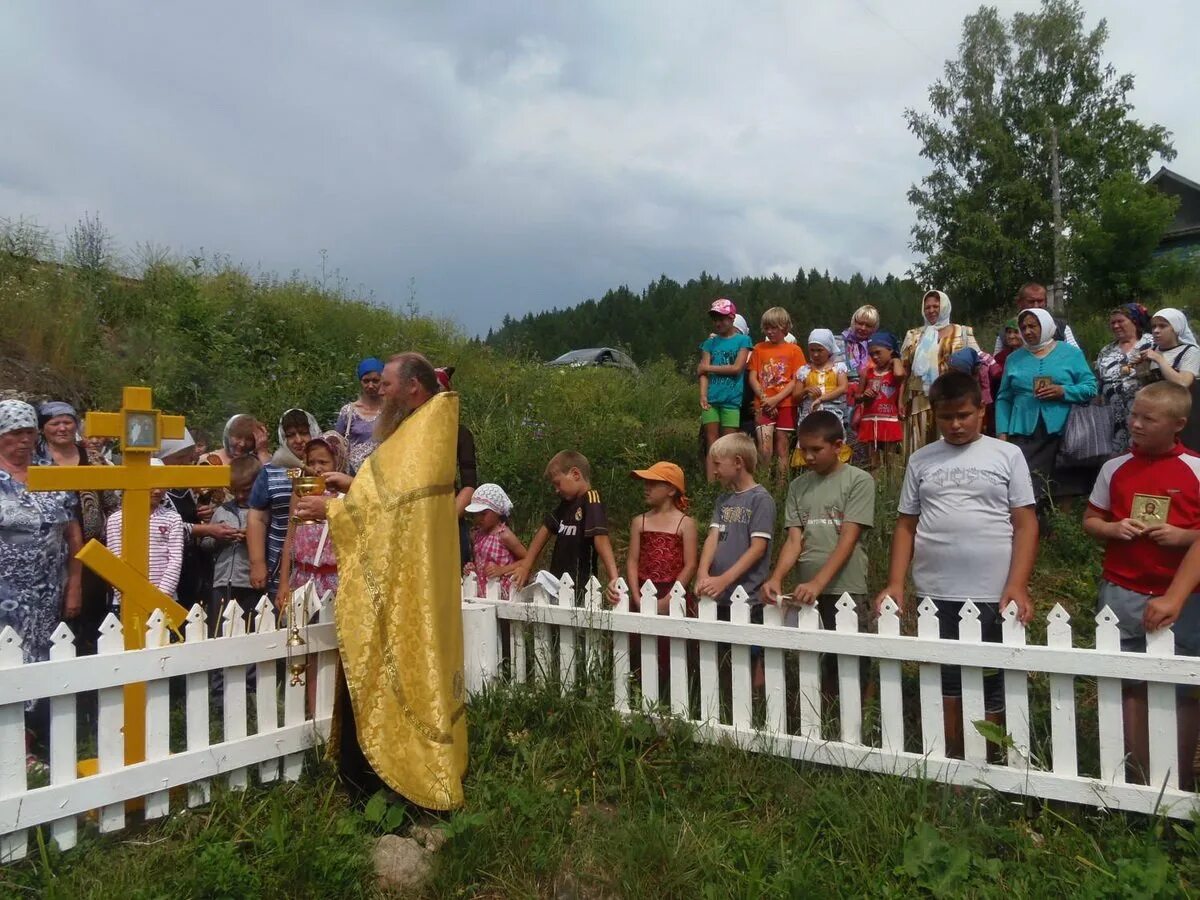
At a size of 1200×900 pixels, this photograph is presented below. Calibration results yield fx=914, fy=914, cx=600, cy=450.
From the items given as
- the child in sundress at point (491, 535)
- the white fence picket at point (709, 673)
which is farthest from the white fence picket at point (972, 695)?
the child in sundress at point (491, 535)

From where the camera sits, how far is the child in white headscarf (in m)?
7.32

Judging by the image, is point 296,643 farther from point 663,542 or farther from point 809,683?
point 809,683

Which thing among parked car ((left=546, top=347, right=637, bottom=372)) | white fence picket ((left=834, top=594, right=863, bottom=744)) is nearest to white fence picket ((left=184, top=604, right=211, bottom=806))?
white fence picket ((left=834, top=594, right=863, bottom=744))

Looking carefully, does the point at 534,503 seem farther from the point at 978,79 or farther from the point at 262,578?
the point at 978,79

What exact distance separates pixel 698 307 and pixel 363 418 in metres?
41.4

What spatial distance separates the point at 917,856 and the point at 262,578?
12.1 feet

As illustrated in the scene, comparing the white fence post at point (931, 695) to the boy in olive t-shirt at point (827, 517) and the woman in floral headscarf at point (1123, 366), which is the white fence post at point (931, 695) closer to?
the boy in olive t-shirt at point (827, 517)

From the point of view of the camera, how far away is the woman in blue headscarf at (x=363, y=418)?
241 inches

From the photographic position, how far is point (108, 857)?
3178 millimetres

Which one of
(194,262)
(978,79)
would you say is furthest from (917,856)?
(978,79)

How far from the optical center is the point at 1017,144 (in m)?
37.0

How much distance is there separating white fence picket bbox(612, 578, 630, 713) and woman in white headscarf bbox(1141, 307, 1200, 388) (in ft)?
13.5

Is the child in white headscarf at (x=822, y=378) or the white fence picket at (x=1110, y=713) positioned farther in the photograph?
the child in white headscarf at (x=822, y=378)

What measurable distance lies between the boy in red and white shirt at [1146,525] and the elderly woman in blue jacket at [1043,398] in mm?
2739
